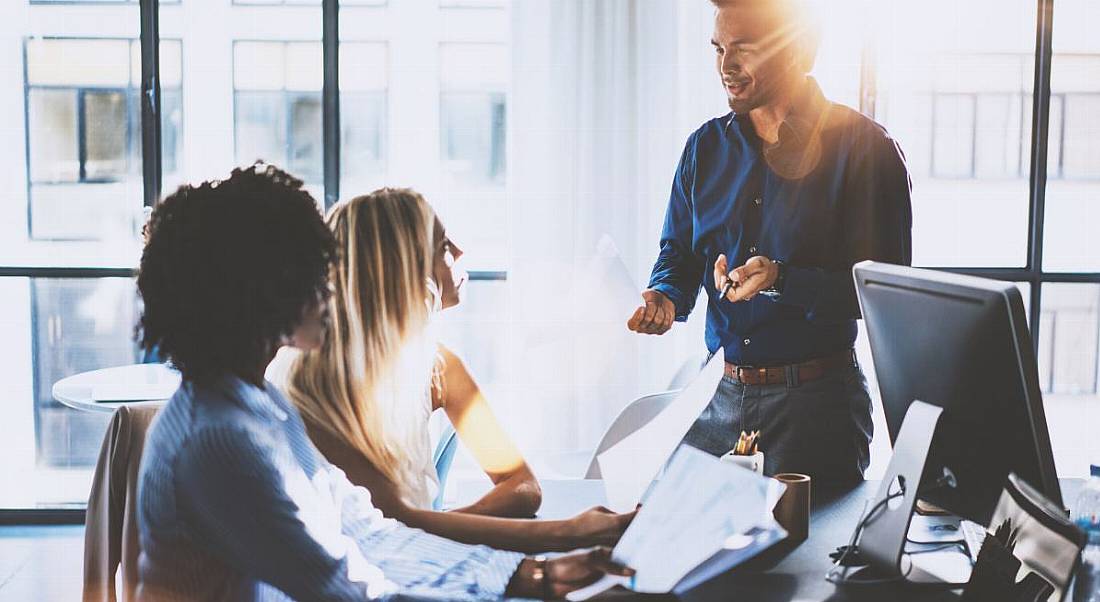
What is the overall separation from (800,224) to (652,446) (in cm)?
84

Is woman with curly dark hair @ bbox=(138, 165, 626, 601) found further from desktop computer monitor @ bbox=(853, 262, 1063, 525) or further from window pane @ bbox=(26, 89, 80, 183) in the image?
window pane @ bbox=(26, 89, 80, 183)

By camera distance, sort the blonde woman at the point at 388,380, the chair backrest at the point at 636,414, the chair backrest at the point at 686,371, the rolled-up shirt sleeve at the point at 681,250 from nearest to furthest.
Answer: the blonde woman at the point at 388,380 → the rolled-up shirt sleeve at the point at 681,250 → the chair backrest at the point at 636,414 → the chair backrest at the point at 686,371

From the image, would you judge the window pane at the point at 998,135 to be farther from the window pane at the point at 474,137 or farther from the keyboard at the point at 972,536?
the keyboard at the point at 972,536

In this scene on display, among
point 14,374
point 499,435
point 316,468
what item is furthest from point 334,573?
point 14,374

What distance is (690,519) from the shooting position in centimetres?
120

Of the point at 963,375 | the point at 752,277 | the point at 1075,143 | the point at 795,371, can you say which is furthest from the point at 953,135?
the point at 963,375

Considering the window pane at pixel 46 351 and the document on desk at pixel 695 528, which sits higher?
the document on desk at pixel 695 528

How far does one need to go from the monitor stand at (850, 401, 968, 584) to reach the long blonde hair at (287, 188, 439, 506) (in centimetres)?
71

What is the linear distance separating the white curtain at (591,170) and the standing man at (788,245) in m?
1.40

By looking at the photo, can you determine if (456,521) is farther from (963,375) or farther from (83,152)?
(83,152)

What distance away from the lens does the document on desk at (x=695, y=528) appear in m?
1.16

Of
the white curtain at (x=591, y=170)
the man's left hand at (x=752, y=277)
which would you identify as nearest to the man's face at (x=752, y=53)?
the man's left hand at (x=752, y=277)

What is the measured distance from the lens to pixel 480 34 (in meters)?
3.92

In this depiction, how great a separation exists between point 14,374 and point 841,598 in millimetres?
3576
